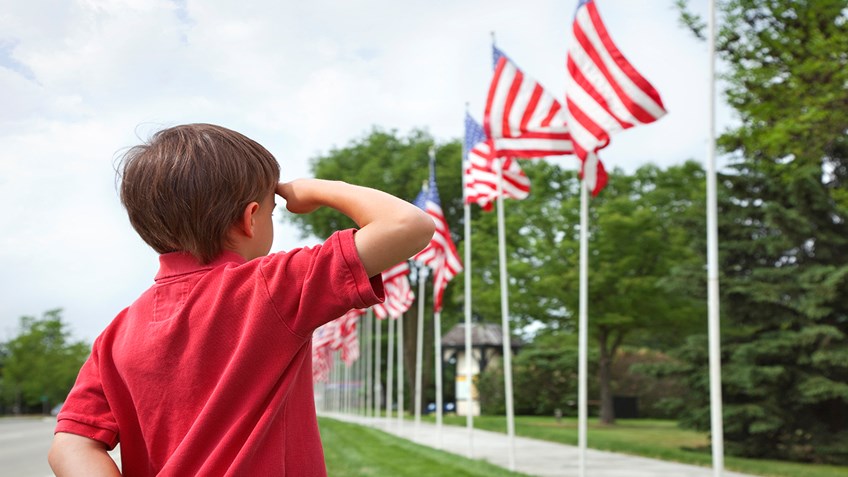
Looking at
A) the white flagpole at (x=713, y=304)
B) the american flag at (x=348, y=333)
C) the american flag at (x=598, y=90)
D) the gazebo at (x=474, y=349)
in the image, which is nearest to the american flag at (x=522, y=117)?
the american flag at (x=598, y=90)

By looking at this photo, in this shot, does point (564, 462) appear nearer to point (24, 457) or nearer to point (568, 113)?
point (568, 113)

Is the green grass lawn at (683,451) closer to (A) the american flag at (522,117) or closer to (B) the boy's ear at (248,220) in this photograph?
(A) the american flag at (522,117)

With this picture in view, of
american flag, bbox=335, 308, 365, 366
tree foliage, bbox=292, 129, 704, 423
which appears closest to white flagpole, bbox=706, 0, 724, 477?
tree foliage, bbox=292, 129, 704, 423

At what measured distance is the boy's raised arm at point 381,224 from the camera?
1.46m

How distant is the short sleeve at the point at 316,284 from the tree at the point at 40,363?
71687mm

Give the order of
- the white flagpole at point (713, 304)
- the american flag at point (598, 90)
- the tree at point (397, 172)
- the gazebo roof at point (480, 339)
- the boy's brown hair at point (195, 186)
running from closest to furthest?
1. the boy's brown hair at point (195, 186)
2. the white flagpole at point (713, 304)
3. the american flag at point (598, 90)
4. the tree at point (397, 172)
5. the gazebo roof at point (480, 339)

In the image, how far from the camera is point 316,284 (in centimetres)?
140

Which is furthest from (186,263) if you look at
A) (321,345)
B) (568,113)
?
(321,345)

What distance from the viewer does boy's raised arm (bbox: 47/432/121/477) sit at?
1.49 m

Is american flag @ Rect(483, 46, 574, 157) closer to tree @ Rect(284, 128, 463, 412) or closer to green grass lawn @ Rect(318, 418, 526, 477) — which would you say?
green grass lawn @ Rect(318, 418, 526, 477)

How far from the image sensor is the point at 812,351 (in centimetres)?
1766

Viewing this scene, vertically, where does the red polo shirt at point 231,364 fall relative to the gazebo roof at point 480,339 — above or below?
above

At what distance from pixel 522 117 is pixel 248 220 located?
→ 10.8 m

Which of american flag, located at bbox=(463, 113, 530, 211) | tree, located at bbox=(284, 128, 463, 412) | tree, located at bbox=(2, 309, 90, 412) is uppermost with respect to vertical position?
tree, located at bbox=(284, 128, 463, 412)
